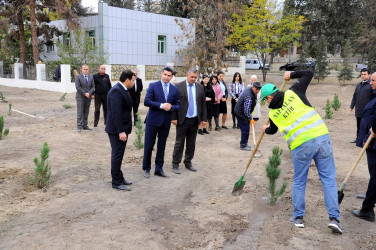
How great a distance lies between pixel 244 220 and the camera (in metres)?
4.62

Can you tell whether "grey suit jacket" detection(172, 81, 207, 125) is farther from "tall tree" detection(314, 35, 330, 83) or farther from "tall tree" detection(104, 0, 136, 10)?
"tall tree" detection(104, 0, 136, 10)

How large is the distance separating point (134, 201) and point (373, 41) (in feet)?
89.1

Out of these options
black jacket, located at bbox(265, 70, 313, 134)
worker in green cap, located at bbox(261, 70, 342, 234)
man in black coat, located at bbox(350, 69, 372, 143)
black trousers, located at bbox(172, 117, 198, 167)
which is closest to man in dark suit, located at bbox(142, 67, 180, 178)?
black trousers, located at bbox(172, 117, 198, 167)

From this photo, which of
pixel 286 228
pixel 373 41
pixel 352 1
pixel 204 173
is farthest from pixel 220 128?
pixel 352 1

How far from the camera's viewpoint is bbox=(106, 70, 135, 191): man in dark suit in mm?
5367

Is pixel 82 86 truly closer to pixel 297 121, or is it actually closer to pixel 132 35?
pixel 297 121

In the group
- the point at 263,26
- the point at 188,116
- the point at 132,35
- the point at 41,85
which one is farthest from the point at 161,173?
the point at 263,26

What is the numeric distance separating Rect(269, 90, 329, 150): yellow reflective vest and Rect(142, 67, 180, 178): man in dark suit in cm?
234

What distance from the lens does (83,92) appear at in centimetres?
980

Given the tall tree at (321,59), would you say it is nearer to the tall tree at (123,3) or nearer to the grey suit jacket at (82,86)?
the grey suit jacket at (82,86)

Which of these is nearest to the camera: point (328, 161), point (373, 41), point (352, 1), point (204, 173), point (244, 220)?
point (328, 161)

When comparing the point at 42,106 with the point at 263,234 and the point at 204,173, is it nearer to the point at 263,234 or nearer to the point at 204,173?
the point at 204,173

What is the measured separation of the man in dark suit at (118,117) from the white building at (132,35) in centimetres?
1970

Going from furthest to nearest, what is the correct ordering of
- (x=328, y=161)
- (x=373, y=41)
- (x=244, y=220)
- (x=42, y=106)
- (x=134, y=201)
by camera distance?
(x=373, y=41) → (x=42, y=106) → (x=134, y=201) → (x=244, y=220) → (x=328, y=161)
